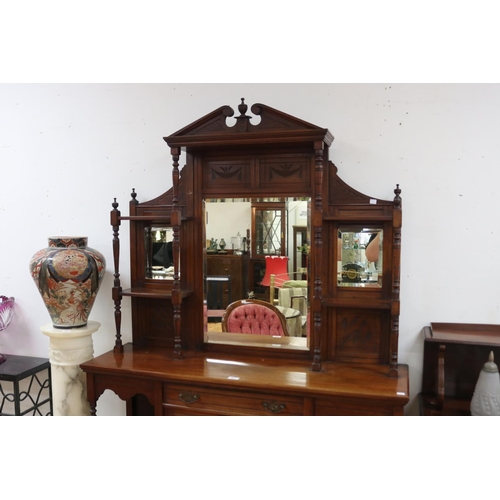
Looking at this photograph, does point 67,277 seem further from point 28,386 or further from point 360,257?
point 360,257

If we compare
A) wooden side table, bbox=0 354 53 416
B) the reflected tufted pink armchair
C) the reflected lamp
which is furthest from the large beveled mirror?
the reflected lamp

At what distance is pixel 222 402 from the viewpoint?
2.25 m

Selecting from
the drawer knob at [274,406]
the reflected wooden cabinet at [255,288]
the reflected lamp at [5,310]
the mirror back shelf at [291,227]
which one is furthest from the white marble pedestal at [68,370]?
the drawer knob at [274,406]

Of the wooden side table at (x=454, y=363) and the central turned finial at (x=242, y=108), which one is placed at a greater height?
the central turned finial at (x=242, y=108)

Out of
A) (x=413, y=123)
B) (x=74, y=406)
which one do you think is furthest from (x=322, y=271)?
(x=74, y=406)

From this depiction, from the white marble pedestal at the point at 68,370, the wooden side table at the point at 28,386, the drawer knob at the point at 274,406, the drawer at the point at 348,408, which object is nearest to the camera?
the drawer at the point at 348,408

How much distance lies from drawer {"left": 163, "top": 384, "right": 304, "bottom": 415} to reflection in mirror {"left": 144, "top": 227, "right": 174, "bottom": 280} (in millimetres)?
656

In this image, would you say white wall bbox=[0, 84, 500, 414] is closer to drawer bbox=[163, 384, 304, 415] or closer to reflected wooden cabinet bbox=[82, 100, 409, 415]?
reflected wooden cabinet bbox=[82, 100, 409, 415]

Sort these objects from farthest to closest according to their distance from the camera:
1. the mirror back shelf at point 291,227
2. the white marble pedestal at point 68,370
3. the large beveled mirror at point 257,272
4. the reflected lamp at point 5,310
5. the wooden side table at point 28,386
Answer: the reflected lamp at point 5,310 → the wooden side table at point 28,386 → the white marble pedestal at point 68,370 → the large beveled mirror at point 257,272 → the mirror back shelf at point 291,227

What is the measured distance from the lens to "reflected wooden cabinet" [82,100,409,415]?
2.21 metres

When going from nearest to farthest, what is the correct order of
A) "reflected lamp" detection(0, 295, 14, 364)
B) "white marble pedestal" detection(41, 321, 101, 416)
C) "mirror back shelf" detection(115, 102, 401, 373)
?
"mirror back shelf" detection(115, 102, 401, 373)
"white marble pedestal" detection(41, 321, 101, 416)
"reflected lamp" detection(0, 295, 14, 364)

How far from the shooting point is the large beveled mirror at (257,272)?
96.6 inches

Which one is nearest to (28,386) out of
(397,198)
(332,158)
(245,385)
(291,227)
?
(245,385)

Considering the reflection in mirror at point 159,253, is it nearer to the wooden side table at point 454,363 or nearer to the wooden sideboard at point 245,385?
the wooden sideboard at point 245,385
